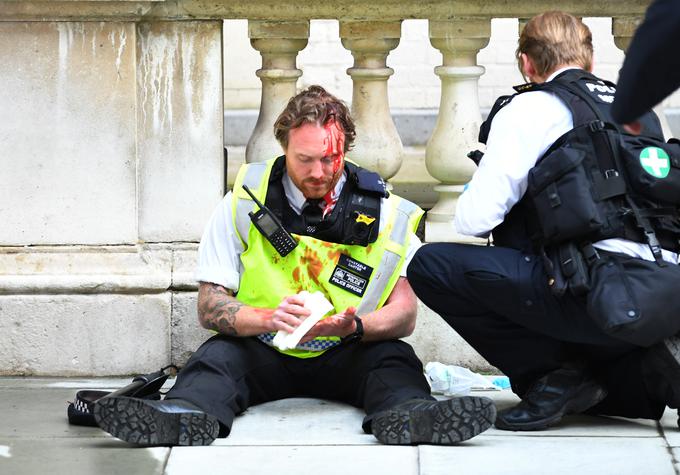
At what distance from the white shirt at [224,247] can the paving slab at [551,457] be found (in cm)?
84

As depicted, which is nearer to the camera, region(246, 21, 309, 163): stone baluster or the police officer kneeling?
the police officer kneeling

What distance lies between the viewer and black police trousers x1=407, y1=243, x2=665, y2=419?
13.5 ft

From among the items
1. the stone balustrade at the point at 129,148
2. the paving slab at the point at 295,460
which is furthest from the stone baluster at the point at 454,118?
the paving slab at the point at 295,460

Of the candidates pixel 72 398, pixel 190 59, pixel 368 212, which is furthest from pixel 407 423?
pixel 190 59

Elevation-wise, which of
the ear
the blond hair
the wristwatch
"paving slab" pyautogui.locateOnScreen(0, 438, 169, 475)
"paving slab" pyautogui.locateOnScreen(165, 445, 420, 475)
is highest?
the blond hair

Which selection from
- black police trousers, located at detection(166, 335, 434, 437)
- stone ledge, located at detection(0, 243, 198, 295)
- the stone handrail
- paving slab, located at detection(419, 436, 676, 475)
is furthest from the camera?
stone ledge, located at detection(0, 243, 198, 295)

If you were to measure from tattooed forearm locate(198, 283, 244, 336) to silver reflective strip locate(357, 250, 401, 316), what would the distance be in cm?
39

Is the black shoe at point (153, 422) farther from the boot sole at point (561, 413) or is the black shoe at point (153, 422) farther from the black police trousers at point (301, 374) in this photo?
the boot sole at point (561, 413)

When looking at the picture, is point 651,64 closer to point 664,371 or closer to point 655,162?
point 655,162

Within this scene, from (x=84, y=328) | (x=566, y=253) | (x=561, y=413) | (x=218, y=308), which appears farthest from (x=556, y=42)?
(x=84, y=328)

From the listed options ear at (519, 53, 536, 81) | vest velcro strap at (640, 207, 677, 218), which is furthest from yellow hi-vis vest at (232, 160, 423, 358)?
vest velcro strap at (640, 207, 677, 218)

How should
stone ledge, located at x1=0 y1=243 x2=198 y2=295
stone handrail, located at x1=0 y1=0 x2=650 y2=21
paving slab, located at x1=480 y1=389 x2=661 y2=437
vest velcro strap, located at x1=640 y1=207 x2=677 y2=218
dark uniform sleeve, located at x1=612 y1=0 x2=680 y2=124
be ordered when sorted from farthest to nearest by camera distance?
stone ledge, located at x1=0 y1=243 x2=198 y2=295 → stone handrail, located at x1=0 y1=0 x2=650 y2=21 → paving slab, located at x1=480 y1=389 x2=661 y2=437 → vest velcro strap, located at x1=640 y1=207 x2=677 y2=218 → dark uniform sleeve, located at x1=612 y1=0 x2=680 y2=124

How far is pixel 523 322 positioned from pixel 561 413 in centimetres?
31

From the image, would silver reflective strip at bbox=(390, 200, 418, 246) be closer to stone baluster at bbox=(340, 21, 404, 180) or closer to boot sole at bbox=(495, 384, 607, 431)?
stone baluster at bbox=(340, 21, 404, 180)
